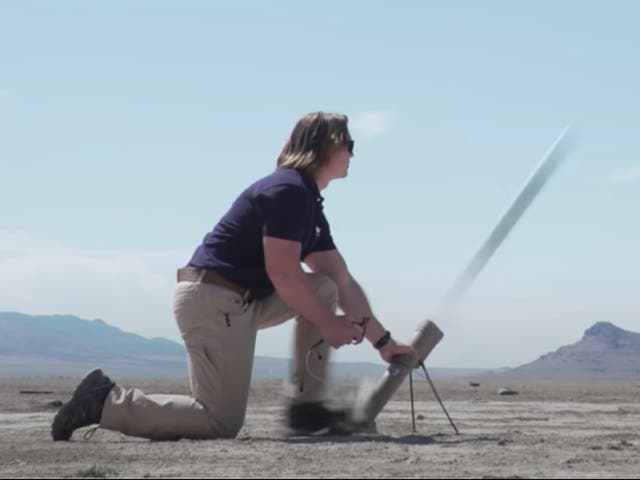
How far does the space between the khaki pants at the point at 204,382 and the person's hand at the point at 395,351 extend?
0.91m

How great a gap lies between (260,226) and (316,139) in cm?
59

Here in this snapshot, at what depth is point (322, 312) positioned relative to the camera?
324 inches

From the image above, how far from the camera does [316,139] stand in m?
8.44

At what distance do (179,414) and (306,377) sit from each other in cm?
89

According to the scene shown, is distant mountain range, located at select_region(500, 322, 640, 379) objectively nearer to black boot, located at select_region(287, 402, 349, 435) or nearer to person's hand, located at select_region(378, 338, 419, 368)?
person's hand, located at select_region(378, 338, 419, 368)

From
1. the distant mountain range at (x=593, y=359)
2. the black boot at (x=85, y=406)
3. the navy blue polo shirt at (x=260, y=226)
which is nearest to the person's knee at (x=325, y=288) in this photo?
the navy blue polo shirt at (x=260, y=226)

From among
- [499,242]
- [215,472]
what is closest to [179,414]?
[215,472]

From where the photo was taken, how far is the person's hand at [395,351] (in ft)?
29.3

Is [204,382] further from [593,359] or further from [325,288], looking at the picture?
[593,359]

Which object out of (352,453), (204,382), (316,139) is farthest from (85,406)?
(316,139)

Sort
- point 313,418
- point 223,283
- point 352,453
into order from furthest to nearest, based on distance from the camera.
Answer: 1. point 313,418
2. point 223,283
3. point 352,453

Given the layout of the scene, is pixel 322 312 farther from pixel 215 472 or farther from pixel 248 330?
pixel 215 472

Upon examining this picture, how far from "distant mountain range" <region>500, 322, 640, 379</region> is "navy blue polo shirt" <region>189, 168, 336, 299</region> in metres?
107

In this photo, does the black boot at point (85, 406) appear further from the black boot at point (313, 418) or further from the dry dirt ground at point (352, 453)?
the black boot at point (313, 418)
